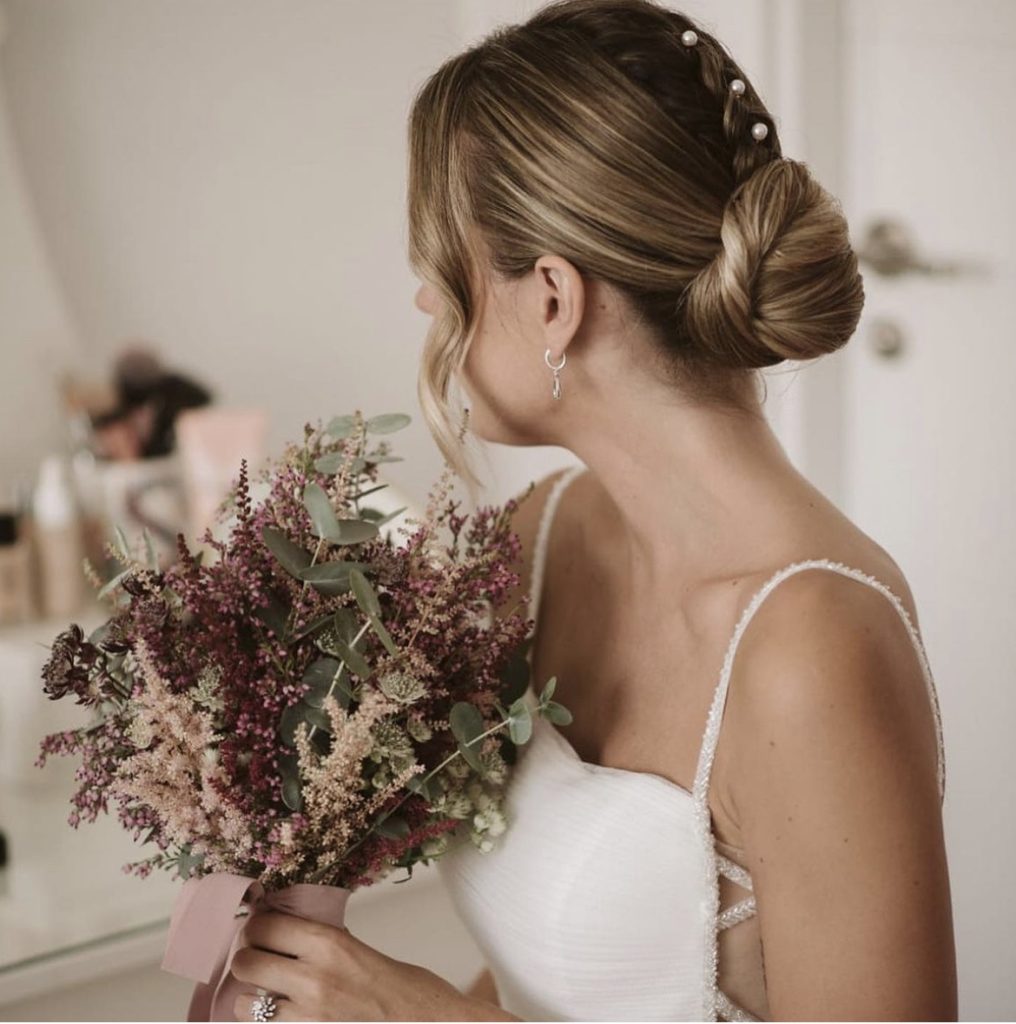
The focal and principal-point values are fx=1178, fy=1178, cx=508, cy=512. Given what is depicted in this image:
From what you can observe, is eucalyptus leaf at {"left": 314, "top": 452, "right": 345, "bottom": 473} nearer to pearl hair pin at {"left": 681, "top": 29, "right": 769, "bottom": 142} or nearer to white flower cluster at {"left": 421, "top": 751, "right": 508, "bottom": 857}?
white flower cluster at {"left": 421, "top": 751, "right": 508, "bottom": 857}

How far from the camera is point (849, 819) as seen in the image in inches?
30.3

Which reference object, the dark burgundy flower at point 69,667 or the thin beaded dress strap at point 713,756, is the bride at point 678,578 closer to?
the thin beaded dress strap at point 713,756

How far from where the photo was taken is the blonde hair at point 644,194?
2.79 ft

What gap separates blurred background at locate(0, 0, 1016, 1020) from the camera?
1.32 metres

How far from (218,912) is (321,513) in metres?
0.27

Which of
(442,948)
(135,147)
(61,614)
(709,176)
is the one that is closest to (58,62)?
(135,147)

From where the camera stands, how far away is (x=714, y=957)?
89 cm

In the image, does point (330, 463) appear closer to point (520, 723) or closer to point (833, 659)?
point (520, 723)

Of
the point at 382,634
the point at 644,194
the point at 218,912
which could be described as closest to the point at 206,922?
the point at 218,912

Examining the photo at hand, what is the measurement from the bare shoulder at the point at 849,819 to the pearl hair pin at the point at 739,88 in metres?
0.35

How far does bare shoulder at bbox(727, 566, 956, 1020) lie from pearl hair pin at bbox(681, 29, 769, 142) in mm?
346

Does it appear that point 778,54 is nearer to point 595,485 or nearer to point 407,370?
point 595,485

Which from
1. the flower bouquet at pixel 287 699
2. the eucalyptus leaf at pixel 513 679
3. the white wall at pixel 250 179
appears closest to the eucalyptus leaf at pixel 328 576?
the flower bouquet at pixel 287 699

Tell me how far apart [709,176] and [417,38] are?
1083mm
